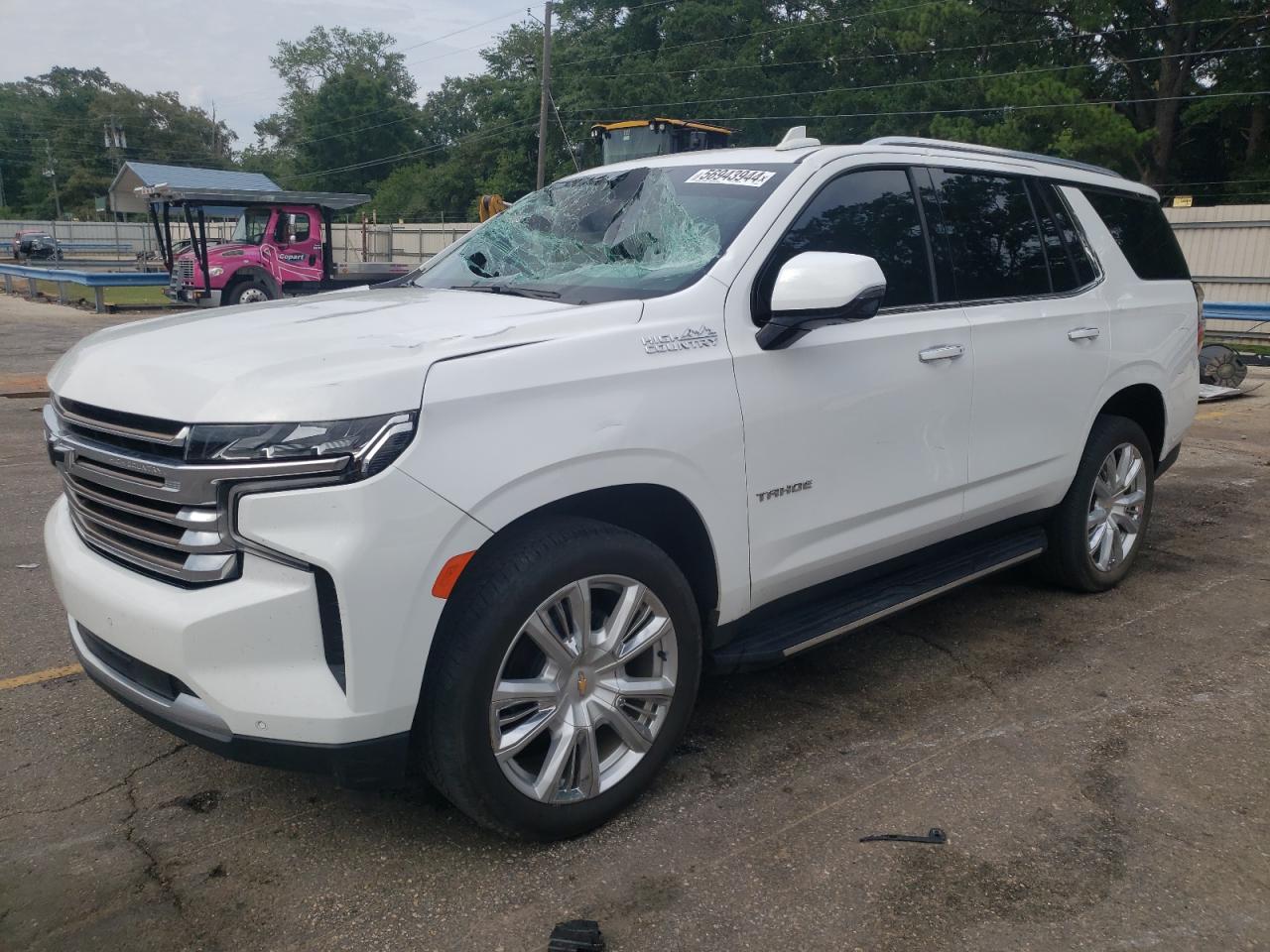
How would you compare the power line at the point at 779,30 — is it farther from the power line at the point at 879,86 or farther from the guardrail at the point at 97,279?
the guardrail at the point at 97,279

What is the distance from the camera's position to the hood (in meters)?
2.33

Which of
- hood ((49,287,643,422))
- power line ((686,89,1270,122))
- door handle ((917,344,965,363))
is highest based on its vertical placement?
power line ((686,89,1270,122))

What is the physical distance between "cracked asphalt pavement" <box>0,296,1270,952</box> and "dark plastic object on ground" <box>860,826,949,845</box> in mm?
25

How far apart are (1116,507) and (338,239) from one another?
1746 inches

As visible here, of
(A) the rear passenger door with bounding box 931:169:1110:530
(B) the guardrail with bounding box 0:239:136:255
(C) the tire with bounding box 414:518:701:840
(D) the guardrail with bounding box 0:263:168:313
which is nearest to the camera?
(C) the tire with bounding box 414:518:701:840

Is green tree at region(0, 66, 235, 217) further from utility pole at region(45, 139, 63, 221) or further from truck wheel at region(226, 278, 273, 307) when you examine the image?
truck wheel at region(226, 278, 273, 307)

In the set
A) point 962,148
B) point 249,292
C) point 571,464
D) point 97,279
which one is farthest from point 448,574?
point 97,279

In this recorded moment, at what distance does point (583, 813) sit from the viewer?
2805mm

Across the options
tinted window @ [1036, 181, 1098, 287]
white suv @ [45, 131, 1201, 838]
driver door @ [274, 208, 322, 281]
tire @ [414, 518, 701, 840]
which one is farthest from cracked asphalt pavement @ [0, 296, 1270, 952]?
driver door @ [274, 208, 322, 281]

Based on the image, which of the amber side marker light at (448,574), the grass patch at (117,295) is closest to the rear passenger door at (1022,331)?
the amber side marker light at (448,574)

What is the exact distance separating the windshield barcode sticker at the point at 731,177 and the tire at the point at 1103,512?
2.09 metres

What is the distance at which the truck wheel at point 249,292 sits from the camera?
19875mm

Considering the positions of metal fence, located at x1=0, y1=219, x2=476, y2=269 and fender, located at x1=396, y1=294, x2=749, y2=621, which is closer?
fender, located at x1=396, y1=294, x2=749, y2=621

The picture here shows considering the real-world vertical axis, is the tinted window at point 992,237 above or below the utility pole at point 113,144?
below
